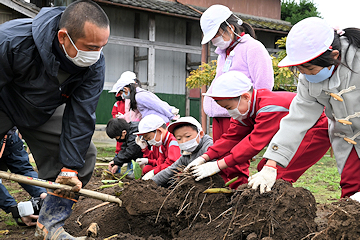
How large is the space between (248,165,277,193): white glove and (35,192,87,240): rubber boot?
1.48 m

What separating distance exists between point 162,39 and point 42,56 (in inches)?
364

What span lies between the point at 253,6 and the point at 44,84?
1245 cm

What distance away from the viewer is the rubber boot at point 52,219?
2.67 meters

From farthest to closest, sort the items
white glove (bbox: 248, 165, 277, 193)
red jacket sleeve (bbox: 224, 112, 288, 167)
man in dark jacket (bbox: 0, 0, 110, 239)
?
1. red jacket sleeve (bbox: 224, 112, 288, 167)
2. man in dark jacket (bbox: 0, 0, 110, 239)
3. white glove (bbox: 248, 165, 277, 193)

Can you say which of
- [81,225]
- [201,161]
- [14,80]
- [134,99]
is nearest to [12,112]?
[14,80]

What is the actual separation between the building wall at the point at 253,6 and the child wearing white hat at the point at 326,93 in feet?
35.0

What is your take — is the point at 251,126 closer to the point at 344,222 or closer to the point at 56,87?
the point at 344,222

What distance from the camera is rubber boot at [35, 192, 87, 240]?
2671mm

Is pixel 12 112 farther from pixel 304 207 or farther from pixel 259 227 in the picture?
pixel 304 207

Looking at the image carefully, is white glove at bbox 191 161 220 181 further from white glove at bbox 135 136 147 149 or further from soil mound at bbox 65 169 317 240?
white glove at bbox 135 136 147 149

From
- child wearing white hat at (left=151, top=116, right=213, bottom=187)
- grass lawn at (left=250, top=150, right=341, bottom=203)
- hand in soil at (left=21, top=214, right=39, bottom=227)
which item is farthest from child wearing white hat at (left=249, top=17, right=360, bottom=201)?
hand in soil at (left=21, top=214, right=39, bottom=227)

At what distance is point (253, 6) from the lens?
13539mm

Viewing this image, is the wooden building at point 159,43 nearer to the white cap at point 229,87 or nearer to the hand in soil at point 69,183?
the white cap at point 229,87

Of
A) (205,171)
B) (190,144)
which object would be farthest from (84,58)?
(190,144)
